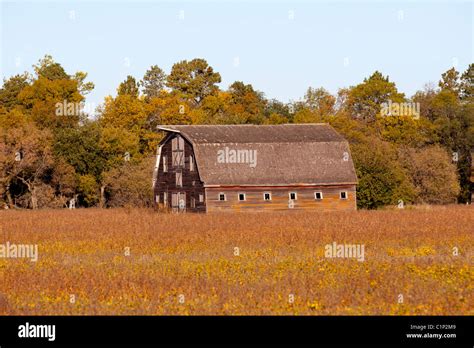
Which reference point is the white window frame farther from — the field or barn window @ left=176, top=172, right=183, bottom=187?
the field

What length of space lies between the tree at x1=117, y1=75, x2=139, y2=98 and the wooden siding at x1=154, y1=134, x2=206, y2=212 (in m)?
39.5

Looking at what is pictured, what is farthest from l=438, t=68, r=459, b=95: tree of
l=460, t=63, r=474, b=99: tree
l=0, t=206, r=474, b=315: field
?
l=0, t=206, r=474, b=315: field

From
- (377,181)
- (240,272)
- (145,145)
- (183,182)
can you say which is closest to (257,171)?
(183,182)

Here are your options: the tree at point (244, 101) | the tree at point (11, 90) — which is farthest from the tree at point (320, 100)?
the tree at point (11, 90)

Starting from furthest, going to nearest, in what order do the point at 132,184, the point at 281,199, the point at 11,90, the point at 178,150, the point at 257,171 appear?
the point at 11,90 → the point at 132,184 → the point at 178,150 → the point at 281,199 → the point at 257,171

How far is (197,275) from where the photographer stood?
2047 centimetres

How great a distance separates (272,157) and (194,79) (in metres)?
45.5

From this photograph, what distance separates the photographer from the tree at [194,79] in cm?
10125

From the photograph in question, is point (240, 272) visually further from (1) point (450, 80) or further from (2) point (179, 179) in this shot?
(1) point (450, 80)

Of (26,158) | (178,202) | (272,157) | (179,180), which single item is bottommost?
(178,202)

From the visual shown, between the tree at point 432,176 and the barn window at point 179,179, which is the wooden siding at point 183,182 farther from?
the tree at point 432,176

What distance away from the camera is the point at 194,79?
10144cm

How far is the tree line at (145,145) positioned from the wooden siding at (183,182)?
11.0ft
